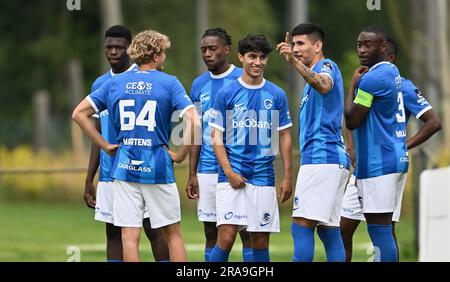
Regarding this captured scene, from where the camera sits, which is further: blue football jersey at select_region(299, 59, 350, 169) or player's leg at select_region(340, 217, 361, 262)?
player's leg at select_region(340, 217, 361, 262)

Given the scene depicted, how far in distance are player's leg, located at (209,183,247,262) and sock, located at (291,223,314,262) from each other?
0.47m

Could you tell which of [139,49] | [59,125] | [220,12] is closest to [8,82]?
[59,125]

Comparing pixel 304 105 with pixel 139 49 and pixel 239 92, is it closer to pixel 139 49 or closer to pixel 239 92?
pixel 239 92

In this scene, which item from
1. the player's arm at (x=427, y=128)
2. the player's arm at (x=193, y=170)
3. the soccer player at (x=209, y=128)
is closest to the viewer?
the player's arm at (x=193, y=170)

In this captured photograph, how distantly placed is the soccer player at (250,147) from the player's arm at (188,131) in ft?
0.66

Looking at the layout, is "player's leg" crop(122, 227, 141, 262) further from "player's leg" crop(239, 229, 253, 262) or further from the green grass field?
the green grass field

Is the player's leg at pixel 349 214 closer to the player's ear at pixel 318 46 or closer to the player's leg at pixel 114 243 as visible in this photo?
the player's ear at pixel 318 46

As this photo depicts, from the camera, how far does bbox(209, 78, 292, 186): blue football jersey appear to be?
11211 millimetres

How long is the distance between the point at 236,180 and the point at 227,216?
13.3 inches

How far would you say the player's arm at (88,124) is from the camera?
36.8 ft

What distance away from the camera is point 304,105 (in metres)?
11.2

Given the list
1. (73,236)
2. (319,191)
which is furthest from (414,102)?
(73,236)

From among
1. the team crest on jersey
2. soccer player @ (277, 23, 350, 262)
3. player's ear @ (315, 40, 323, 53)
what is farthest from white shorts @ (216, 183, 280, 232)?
player's ear @ (315, 40, 323, 53)

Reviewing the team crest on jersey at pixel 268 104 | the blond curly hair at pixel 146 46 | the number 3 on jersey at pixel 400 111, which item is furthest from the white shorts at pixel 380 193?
the blond curly hair at pixel 146 46
